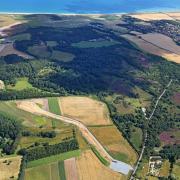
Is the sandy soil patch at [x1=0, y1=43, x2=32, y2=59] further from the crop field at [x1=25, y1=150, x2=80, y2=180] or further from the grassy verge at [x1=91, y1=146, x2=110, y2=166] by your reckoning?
the crop field at [x1=25, y1=150, x2=80, y2=180]

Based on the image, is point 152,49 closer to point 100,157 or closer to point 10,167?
point 100,157

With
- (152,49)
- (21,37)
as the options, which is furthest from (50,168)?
(21,37)

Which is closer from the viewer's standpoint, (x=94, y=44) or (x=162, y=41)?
(x=94, y=44)

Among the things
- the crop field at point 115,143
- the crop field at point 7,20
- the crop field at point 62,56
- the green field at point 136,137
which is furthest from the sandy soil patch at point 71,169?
the crop field at point 7,20

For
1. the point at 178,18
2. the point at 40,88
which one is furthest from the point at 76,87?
the point at 178,18

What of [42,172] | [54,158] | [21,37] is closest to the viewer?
[42,172]

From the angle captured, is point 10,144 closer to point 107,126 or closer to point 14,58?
point 107,126

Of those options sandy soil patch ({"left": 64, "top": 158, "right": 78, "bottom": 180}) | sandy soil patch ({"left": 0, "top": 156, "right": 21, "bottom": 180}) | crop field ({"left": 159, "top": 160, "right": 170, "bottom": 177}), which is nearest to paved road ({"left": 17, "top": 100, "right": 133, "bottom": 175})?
crop field ({"left": 159, "top": 160, "right": 170, "bottom": 177})
